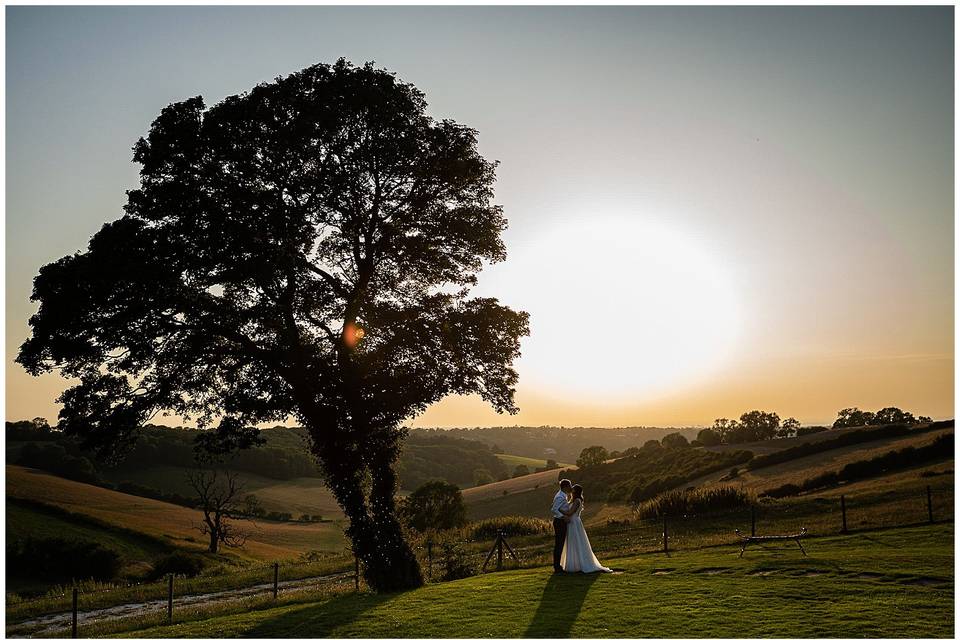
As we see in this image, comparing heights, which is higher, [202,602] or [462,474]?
[202,602]

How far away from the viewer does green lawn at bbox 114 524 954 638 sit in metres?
14.8

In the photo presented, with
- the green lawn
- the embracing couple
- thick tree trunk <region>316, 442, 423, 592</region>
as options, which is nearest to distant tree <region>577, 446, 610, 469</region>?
thick tree trunk <region>316, 442, 423, 592</region>

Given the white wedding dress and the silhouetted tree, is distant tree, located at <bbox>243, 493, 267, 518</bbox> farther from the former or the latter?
the white wedding dress

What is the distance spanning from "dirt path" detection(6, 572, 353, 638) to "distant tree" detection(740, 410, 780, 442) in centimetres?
9302

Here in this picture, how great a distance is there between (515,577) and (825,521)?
2098cm

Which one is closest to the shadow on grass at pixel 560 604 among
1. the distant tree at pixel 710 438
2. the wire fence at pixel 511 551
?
the wire fence at pixel 511 551

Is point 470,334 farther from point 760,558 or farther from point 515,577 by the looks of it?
point 760,558

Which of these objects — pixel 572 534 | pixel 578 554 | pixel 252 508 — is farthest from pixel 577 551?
pixel 252 508

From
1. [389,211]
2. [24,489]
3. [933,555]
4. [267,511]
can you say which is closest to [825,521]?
[933,555]

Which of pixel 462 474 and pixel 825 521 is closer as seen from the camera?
pixel 825 521

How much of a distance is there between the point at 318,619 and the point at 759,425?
122 metres

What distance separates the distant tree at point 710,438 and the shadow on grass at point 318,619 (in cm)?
10031

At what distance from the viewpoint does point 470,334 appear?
2558cm

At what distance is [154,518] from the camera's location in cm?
8988
